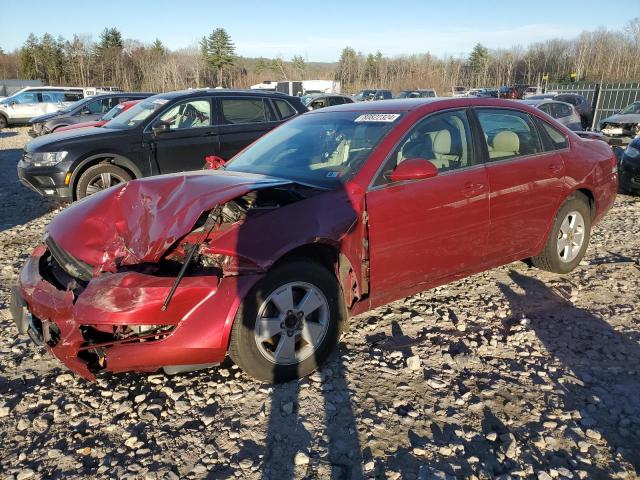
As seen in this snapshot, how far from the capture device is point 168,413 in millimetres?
2734

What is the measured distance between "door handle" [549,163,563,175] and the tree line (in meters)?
55.9

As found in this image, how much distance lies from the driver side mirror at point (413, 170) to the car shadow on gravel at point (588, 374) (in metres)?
1.50

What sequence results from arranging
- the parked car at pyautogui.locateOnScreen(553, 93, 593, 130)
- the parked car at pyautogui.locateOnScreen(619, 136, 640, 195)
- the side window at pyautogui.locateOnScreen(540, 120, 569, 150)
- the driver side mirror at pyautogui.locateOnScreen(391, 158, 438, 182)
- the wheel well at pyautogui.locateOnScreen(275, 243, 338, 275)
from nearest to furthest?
the wheel well at pyautogui.locateOnScreen(275, 243, 338, 275) → the driver side mirror at pyautogui.locateOnScreen(391, 158, 438, 182) → the side window at pyautogui.locateOnScreen(540, 120, 569, 150) → the parked car at pyautogui.locateOnScreen(619, 136, 640, 195) → the parked car at pyautogui.locateOnScreen(553, 93, 593, 130)

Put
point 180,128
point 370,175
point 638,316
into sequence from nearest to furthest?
point 370,175 < point 638,316 < point 180,128

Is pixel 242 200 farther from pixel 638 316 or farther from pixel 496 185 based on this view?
pixel 638 316

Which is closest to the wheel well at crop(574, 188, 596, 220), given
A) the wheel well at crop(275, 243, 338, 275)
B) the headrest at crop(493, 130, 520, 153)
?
the headrest at crop(493, 130, 520, 153)

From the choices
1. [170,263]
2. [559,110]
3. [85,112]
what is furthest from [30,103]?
[170,263]

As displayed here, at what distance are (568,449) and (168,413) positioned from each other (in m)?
2.12

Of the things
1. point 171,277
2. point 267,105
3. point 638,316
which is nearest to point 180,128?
point 267,105

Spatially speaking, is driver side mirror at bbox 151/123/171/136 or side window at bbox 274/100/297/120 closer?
driver side mirror at bbox 151/123/171/136

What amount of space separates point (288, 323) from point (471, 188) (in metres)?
1.80

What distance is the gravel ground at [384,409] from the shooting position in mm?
2340

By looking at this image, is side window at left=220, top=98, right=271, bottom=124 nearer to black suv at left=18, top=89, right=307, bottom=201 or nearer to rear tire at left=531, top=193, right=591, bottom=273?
black suv at left=18, top=89, right=307, bottom=201

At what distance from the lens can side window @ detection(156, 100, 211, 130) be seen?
25.0ft
